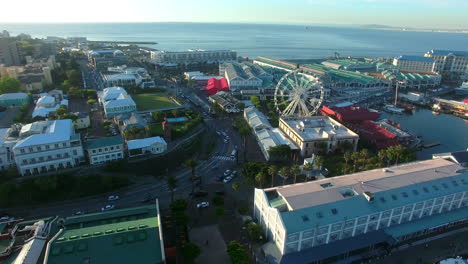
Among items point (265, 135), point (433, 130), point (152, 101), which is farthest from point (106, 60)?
point (433, 130)

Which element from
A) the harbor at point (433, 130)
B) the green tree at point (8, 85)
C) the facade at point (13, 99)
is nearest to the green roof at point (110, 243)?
the harbor at point (433, 130)

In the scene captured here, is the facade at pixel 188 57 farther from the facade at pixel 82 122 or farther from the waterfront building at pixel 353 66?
the facade at pixel 82 122

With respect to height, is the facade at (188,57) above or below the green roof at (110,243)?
above

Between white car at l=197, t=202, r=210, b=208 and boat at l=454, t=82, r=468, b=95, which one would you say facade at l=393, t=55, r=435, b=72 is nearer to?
boat at l=454, t=82, r=468, b=95

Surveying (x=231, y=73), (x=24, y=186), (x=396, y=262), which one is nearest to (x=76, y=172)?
(x=24, y=186)

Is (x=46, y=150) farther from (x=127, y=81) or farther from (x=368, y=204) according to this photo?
(x=127, y=81)

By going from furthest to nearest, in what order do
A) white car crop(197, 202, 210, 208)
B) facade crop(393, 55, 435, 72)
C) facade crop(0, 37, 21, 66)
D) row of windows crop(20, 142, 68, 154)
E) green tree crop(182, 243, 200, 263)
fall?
facade crop(393, 55, 435, 72) → facade crop(0, 37, 21, 66) → row of windows crop(20, 142, 68, 154) → white car crop(197, 202, 210, 208) → green tree crop(182, 243, 200, 263)

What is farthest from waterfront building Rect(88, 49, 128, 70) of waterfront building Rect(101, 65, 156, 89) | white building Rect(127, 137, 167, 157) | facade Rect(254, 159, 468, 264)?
facade Rect(254, 159, 468, 264)
